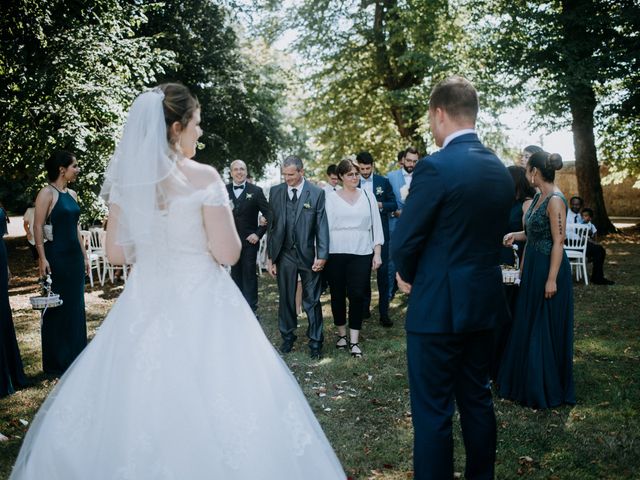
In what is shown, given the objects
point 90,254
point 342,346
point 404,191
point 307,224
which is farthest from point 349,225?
point 90,254

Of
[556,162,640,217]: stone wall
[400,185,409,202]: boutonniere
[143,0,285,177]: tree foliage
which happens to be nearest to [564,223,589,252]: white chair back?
[400,185,409,202]: boutonniere

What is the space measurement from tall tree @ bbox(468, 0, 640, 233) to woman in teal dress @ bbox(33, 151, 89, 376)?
14.4 m

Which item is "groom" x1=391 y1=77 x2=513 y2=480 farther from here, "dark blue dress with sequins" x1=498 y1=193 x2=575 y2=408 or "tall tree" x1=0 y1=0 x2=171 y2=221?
"tall tree" x1=0 y1=0 x2=171 y2=221

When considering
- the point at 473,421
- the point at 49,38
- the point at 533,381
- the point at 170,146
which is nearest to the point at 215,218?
the point at 170,146

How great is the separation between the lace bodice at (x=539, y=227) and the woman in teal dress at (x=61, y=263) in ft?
15.9

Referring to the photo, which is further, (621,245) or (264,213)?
(621,245)

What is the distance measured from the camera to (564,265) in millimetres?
5195

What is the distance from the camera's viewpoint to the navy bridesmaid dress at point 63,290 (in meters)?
6.13

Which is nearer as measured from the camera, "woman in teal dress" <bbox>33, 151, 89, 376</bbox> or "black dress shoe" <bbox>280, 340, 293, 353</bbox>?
"woman in teal dress" <bbox>33, 151, 89, 376</bbox>

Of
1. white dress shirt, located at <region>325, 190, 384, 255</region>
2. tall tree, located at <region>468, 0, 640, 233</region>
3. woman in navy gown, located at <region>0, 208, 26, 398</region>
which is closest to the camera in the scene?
woman in navy gown, located at <region>0, 208, 26, 398</region>

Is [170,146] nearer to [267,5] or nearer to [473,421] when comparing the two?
[473,421]

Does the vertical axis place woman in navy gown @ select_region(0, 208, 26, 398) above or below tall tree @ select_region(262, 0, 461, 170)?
below

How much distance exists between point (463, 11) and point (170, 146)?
18.9m

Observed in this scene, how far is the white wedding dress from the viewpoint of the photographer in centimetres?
275
